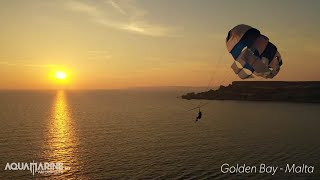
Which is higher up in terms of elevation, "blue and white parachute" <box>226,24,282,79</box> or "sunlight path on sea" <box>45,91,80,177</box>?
"blue and white parachute" <box>226,24,282,79</box>

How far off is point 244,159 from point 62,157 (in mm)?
26101

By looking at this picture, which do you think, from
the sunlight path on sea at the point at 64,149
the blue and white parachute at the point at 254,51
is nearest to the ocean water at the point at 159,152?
the sunlight path on sea at the point at 64,149

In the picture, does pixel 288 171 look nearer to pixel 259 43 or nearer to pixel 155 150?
pixel 259 43

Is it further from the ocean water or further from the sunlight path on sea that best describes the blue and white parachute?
the sunlight path on sea

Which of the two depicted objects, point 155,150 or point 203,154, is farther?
point 155,150

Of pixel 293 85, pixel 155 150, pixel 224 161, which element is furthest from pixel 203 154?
pixel 293 85

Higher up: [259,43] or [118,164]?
[259,43]

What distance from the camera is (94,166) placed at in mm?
39750

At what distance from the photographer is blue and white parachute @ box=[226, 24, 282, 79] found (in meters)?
37.1

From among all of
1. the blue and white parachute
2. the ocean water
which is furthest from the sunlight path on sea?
the blue and white parachute

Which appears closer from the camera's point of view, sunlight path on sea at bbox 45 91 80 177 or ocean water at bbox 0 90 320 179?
ocean water at bbox 0 90 320 179

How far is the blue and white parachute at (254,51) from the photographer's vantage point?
122ft

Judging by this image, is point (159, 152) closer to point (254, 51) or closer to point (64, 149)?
point (64, 149)

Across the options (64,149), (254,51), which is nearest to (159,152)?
(64,149)
